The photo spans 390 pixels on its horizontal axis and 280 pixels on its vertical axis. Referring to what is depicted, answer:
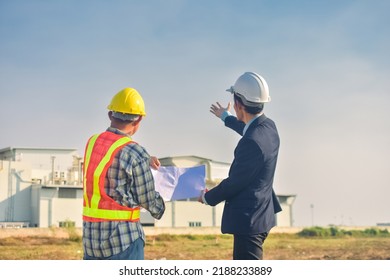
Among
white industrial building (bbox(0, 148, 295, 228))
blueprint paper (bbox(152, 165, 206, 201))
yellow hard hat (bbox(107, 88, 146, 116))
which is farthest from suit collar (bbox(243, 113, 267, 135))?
white industrial building (bbox(0, 148, 295, 228))

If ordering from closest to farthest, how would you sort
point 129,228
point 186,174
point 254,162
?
point 129,228
point 254,162
point 186,174

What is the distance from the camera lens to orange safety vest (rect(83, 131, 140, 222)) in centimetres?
278

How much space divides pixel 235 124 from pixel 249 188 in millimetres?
732

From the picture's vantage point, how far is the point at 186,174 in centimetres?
337

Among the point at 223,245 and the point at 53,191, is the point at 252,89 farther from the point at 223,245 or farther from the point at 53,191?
the point at 53,191

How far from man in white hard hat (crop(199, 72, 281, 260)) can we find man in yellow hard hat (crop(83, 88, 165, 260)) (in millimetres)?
391

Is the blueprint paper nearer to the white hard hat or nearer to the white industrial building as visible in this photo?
the white hard hat

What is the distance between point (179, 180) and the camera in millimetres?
3373

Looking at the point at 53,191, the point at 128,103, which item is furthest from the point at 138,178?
the point at 53,191
